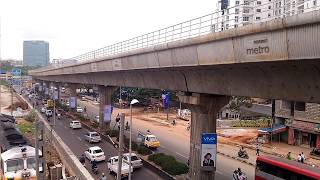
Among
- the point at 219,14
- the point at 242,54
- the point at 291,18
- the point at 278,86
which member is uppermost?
the point at 219,14

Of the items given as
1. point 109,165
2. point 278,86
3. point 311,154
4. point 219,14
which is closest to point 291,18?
point 278,86

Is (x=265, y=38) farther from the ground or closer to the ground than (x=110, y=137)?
farther from the ground

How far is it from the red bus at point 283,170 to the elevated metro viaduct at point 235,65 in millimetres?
3411

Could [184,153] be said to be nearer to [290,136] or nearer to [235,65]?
[290,136]

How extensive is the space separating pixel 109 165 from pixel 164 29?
40.2ft

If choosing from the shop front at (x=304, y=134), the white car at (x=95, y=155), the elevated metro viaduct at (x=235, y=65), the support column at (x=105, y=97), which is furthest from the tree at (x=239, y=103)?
the elevated metro viaduct at (x=235, y=65)

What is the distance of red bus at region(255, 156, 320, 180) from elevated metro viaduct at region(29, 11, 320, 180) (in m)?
3.41

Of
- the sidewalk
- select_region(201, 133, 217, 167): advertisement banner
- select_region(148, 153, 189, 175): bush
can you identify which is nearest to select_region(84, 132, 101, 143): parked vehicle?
select_region(148, 153, 189, 175): bush

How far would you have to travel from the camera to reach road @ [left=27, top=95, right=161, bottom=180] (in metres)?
30.0

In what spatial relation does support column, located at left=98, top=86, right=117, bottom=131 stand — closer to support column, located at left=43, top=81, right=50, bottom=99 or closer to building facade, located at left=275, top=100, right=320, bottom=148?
building facade, located at left=275, top=100, right=320, bottom=148

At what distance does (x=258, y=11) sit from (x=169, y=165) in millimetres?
17602

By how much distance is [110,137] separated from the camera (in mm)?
46875

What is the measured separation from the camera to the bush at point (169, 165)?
95.9 feet

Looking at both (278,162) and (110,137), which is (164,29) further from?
(110,137)
